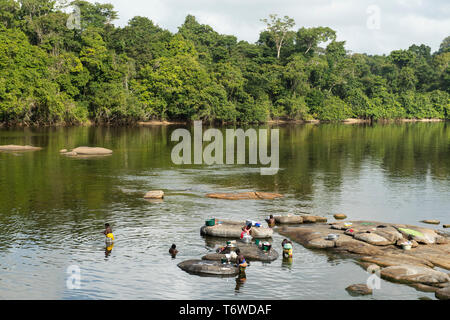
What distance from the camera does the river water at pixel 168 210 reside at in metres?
26.0

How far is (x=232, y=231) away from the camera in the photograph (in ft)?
111

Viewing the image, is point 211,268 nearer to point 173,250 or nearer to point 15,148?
point 173,250

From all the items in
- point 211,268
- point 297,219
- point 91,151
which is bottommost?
point 211,268

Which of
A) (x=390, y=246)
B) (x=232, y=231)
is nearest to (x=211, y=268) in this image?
(x=232, y=231)

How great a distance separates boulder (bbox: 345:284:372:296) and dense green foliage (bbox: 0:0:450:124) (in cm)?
9605

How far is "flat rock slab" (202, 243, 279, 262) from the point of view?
2900 cm

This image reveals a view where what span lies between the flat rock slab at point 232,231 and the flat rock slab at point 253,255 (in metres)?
2.46

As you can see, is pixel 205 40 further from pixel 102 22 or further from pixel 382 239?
pixel 382 239

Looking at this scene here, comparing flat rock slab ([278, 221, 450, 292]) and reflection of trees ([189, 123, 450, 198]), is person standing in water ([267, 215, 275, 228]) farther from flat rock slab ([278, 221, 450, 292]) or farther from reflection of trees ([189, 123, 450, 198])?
reflection of trees ([189, 123, 450, 198])

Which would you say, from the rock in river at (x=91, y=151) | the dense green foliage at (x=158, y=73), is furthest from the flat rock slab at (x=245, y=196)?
the dense green foliage at (x=158, y=73)

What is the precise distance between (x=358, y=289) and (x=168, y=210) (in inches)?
786

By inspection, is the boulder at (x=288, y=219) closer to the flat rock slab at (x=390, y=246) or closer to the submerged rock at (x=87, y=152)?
the flat rock slab at (x=390, y=246)

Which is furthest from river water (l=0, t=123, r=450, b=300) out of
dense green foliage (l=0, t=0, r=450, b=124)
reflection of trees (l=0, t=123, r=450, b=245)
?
dense green foliage (l=0, t=0, r=450, b=124)

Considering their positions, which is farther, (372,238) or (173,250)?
(372,238)
